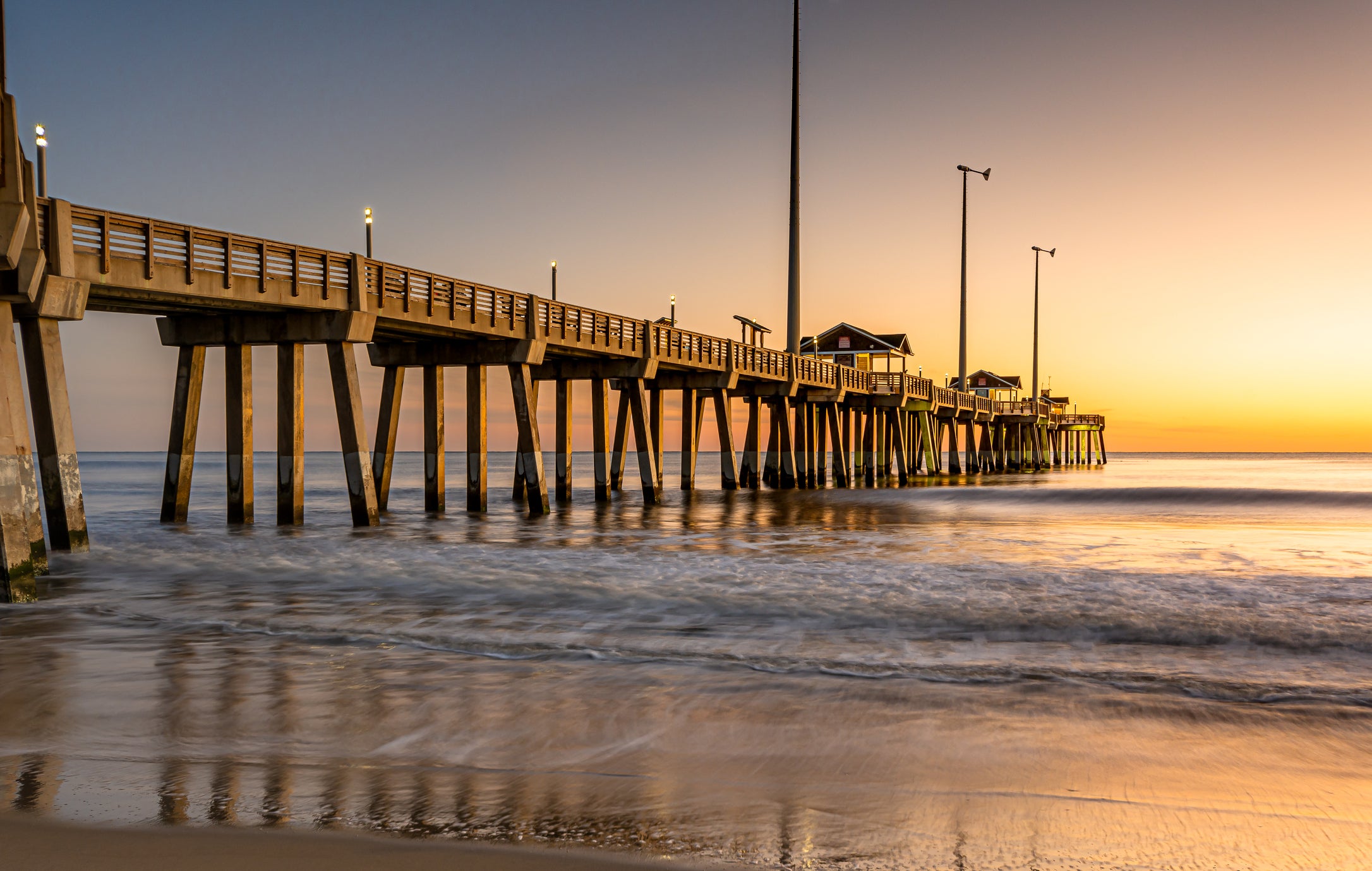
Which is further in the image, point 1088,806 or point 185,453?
point 185,453

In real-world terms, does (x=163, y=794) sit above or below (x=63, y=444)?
below

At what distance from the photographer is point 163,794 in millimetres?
4301

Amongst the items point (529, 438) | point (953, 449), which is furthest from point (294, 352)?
point (953, 449)

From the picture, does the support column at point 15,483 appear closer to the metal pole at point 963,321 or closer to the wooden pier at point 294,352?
the wooden pier at point 294,352

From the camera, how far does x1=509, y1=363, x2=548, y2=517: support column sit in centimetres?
2353

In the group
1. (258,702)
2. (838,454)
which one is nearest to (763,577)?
(258,702)

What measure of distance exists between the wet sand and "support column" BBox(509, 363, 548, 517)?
65.3ft

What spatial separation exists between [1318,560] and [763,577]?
29.5ft

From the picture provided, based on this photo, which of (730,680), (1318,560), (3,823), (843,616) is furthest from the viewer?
(1318,560)

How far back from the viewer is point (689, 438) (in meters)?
36.4

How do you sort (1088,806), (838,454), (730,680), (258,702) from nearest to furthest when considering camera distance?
(1088,806) < (258,702) < (730,680) < (838,454)

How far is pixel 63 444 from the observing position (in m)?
13.1

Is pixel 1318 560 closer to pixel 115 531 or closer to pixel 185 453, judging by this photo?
pixel 185 453

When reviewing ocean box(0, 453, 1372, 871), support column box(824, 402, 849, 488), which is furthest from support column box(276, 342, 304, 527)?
support column box(824, 402, 849, 488)
